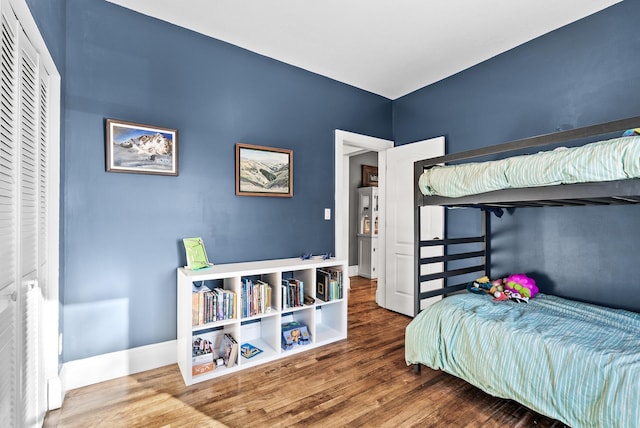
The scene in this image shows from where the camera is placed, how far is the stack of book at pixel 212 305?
2186mm

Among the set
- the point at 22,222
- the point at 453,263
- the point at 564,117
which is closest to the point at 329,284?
the point at 453,263

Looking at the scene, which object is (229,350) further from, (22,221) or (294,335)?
(22,221)

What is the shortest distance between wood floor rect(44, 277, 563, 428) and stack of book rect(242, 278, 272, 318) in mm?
416

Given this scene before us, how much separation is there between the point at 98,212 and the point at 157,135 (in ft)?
2.26

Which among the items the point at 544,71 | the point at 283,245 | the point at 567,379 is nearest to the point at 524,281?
the point at 567,379

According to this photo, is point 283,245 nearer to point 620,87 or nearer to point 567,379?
point 567,379

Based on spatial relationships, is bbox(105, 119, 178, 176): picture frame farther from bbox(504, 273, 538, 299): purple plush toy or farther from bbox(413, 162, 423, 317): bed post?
bbox(504, 273, 538, 299): purple plush toy

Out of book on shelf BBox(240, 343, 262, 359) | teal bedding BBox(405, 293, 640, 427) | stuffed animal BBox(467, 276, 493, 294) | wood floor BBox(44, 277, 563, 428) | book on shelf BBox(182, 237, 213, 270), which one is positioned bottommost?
wood floor BBox(44, 277, 563, 428)

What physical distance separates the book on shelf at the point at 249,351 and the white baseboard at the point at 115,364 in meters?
0.52

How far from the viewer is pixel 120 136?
7.26 feet

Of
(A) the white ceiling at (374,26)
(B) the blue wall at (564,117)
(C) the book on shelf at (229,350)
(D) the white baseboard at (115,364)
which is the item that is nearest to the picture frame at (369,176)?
(B) the blue wall at (564,117)

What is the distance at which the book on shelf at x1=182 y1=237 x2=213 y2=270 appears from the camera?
2.32 m

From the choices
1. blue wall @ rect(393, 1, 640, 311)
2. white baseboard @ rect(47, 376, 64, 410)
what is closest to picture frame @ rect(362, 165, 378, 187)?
blue wall @ rect(393, 1, 640, 311)

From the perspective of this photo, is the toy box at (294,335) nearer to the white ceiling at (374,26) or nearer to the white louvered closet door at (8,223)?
the white louvered closet door at (8,223)
